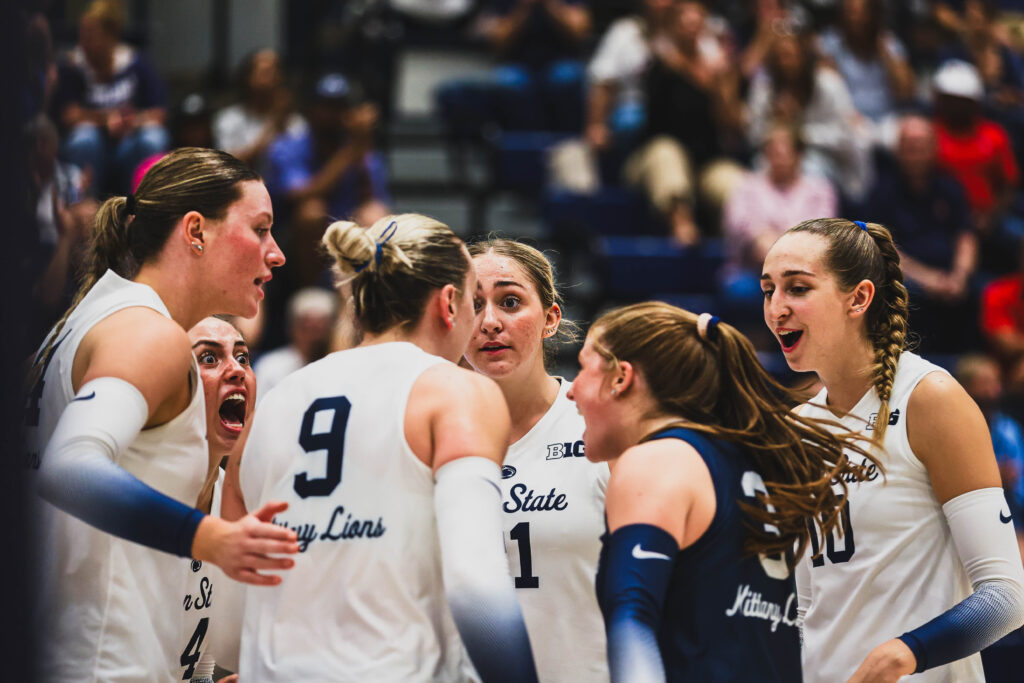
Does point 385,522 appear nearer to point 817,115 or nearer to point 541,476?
point 541,476

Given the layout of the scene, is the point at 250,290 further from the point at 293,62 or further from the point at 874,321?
the point at 293,62

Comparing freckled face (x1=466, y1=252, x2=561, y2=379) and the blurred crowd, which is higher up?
the blurred crowd

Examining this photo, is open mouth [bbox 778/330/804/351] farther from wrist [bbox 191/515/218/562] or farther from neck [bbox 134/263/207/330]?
wrist [bbox 191/515/218/562]

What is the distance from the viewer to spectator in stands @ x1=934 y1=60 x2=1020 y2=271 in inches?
404

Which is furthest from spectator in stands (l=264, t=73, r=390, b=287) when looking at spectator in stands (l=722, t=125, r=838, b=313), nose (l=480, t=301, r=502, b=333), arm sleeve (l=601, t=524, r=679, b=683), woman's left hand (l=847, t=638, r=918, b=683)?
arm sleeve (l=601, t=524, r=679, b=683)

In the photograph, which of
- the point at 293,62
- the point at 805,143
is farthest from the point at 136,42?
the point at 805,143

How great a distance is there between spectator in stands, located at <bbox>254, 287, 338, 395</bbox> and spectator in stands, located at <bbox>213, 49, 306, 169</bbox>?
210 cm

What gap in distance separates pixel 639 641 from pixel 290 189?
703 cm

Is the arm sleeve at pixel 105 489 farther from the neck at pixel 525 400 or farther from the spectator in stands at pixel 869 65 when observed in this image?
the spectator in stands at pixel 869 65

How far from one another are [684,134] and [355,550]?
7499 mm

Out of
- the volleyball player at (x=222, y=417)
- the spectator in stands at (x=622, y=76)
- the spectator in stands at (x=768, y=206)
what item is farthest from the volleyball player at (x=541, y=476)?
the spectator in stands at (x=622, y=76)

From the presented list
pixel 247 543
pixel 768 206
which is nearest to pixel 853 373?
pixel 247 543

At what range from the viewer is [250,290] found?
11.3 feet

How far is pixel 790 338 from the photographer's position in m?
3.72
